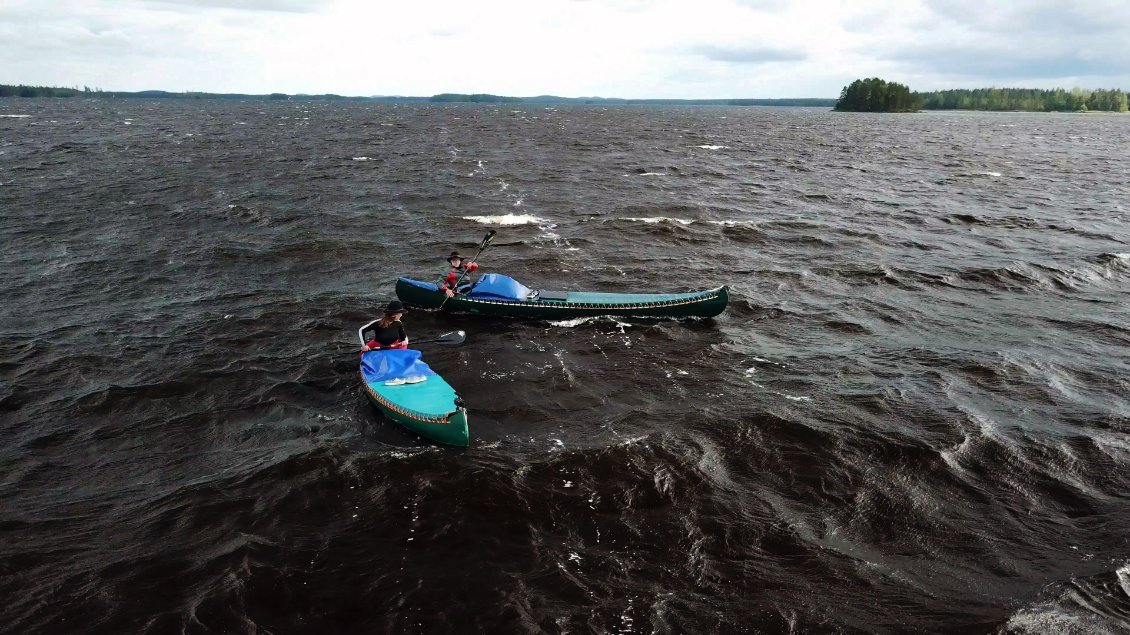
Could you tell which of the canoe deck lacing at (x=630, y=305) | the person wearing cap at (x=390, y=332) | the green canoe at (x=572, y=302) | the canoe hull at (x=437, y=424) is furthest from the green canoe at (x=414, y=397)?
the canoe deck lacing at (x=630, y=305)

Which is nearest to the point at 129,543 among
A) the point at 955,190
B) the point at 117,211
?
the point at 117,211

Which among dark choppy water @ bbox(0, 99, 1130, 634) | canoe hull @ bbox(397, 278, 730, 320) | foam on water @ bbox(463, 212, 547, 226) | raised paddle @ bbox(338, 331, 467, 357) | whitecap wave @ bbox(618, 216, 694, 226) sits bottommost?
dark choppy water @ bbox(0, 99, 1130, 634)

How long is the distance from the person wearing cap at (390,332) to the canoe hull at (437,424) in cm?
209

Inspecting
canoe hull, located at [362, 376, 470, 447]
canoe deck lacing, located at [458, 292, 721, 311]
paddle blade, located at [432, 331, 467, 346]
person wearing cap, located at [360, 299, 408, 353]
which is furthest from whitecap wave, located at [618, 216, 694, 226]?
canoe hull, located at [362, 376, 470, 447]

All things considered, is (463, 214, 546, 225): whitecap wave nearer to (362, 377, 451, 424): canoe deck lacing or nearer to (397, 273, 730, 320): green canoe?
(397, 273, 730, 320): green canoe

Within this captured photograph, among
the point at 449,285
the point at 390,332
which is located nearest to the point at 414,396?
the point at 390,332

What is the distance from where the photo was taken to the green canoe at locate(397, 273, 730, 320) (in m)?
21.7

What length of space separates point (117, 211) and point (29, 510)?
30.1 m

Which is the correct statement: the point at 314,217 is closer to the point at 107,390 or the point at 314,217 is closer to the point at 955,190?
the point at 107,390

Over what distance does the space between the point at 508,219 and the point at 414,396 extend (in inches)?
952

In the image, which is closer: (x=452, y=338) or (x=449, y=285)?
(x=452, y=338)

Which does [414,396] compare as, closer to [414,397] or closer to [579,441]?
[414,397]

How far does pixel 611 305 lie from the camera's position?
2175 centimetres

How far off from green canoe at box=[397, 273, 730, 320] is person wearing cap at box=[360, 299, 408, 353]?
212 inches
